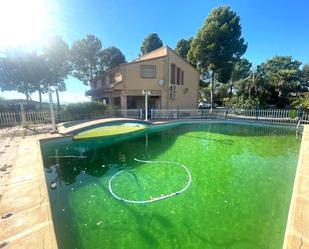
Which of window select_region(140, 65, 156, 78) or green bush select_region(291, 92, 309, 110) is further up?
window select_region(140, 65, 156, 78)

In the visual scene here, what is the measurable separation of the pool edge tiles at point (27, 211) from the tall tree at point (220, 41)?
22941 millimetres

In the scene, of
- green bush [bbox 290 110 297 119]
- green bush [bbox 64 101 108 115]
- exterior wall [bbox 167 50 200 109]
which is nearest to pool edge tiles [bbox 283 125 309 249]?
green bush [bbox 290 110 297 119]

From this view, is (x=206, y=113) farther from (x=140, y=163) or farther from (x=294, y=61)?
(x=294, y=61)

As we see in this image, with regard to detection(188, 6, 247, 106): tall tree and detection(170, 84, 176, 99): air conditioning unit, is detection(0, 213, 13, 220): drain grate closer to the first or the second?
detection(170, 84, 176, 99): air conditioning unit

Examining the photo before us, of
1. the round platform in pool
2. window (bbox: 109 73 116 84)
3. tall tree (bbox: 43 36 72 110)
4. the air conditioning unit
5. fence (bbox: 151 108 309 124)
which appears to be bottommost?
the round platform in pool

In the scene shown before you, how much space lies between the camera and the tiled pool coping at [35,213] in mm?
2584

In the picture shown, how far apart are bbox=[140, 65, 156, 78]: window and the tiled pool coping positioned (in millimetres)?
15082

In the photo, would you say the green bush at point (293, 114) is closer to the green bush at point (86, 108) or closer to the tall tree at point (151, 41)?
the green bush at point (86, 108)

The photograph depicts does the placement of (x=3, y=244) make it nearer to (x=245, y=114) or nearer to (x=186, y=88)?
(x=245, y=114)

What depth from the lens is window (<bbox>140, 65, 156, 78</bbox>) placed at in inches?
726

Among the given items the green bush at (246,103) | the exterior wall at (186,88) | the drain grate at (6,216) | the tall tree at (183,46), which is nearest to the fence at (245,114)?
the green bush at (246,103)

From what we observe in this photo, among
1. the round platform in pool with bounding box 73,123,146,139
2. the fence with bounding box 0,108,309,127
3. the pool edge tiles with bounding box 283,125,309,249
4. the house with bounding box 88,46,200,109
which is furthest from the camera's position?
the house with bounding box 88,46,200,109

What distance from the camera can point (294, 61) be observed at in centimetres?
3988

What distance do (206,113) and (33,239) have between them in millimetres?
18883
